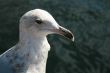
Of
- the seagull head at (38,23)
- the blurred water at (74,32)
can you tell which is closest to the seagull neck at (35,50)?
the seagull head at (38,23)

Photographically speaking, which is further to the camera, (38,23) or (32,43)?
(32,43)

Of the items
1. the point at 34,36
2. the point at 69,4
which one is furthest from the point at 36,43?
the point at 69,4

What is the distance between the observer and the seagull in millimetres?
4223

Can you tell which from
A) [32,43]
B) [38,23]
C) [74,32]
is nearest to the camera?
[38,23]

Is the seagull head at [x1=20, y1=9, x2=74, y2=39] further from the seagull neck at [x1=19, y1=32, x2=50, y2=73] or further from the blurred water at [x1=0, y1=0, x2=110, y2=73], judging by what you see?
the blurred water at [x1=0, y1=0, x2=110, y2=73]

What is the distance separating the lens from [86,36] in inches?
266

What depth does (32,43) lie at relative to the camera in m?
4.38

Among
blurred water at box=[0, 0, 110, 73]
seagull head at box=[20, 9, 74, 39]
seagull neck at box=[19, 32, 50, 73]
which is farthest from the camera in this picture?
blurred water at box=[0, 0, 110, 73]

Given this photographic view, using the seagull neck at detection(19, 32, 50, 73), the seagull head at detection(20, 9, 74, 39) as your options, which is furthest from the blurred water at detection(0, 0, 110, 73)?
the seagull head at detection(20, 9, 74, 39)

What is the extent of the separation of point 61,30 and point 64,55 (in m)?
2.05

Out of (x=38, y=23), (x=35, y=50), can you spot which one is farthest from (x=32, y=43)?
(x=38, y=23)

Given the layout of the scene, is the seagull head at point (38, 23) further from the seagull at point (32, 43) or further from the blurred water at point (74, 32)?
the blurred water at point (74, 32)

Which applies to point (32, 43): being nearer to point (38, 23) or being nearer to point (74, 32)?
point (38, 23)

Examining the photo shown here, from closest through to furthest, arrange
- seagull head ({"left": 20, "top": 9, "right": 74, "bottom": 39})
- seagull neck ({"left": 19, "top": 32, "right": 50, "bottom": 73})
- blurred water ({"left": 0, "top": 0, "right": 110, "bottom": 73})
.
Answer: seagull head ({"left": 20, "top": 9, "right": 74, "bottom": 39}) < seagull neck ({"left": 19, "top": 32, "right": 50, "bottom": 73}) < blurred water ({"left": 0, "top": 0, "right": 110, "bottom": 73})
